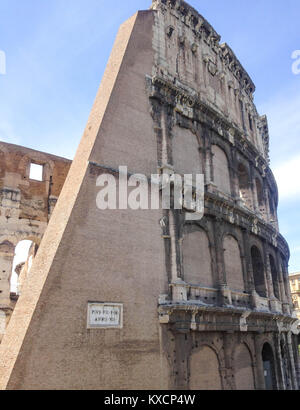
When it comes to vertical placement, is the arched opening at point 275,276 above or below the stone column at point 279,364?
above

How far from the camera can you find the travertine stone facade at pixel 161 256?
9383 millimetres

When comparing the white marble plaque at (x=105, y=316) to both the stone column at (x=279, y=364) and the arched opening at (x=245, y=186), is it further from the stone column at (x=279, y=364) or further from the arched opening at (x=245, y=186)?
the arched opening at (x=245, y=186)

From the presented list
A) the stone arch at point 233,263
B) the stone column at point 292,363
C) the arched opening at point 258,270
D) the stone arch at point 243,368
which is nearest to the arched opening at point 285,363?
the stone column at point 292,363

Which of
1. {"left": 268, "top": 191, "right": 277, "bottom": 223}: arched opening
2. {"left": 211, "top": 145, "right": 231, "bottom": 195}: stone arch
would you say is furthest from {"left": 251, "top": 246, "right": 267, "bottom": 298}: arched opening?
{"left": 268, "top": 191, "right": 277, "bottom": 223}: arched opening

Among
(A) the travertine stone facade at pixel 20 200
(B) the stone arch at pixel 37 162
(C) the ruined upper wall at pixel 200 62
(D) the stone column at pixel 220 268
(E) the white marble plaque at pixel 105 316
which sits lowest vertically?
(E) the white marble plaque at pixel 105 316

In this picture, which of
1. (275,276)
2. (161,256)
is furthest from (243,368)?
(275,276)

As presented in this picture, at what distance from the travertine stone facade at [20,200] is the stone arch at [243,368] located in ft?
28.1

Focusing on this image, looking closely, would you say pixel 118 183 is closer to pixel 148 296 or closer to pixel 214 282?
pixel 148 296

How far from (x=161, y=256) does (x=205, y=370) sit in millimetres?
3992

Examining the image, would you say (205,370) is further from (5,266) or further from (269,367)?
(5,266)

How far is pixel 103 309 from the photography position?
33.1ft

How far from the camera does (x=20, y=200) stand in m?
15.7

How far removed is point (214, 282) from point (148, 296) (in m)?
3.81
